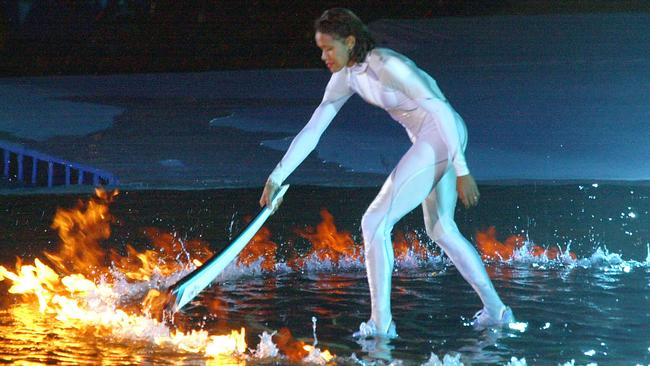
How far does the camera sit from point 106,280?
785 cm

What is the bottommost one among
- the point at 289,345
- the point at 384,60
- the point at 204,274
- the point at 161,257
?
the point at 289,345

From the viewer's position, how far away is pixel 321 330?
20.7ft

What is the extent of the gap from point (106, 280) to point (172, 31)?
499 inches

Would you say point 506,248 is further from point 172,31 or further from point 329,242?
point 172,31

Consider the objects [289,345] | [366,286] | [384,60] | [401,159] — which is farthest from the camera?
[366,286]

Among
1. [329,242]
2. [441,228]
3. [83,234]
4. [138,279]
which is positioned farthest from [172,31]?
[441,228]

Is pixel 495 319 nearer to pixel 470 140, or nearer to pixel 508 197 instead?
pixel 508 197

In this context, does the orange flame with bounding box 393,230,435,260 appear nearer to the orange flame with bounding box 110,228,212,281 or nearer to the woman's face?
the orange flame with bounding box 110,228,212,281

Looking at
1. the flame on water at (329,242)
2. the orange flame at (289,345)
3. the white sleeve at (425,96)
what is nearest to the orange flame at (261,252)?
the flame on water at (329,242)

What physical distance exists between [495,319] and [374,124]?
320 inches

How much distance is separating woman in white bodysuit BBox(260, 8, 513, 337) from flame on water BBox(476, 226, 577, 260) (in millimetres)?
2462

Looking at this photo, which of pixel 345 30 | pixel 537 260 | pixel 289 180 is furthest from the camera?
pixel 289 180

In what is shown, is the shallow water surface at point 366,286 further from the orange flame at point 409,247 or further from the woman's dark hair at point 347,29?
the woman's dark hair at point 347,29

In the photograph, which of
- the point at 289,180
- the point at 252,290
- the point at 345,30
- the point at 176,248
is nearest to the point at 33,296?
the point at 252,290
